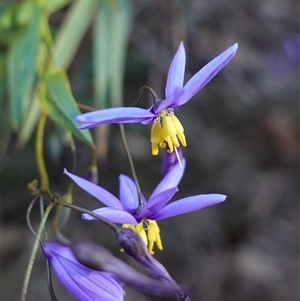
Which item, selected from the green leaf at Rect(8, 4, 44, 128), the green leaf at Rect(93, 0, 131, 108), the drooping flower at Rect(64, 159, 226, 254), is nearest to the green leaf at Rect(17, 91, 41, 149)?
the green leaf at Rect(8, 4, 44, 128)

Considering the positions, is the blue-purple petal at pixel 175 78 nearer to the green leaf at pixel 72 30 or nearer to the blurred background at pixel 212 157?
the green leaf at pixel 72 30

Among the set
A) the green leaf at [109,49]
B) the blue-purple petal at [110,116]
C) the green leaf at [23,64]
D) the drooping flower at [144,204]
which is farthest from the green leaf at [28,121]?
the blue-purple petal at [110,116]

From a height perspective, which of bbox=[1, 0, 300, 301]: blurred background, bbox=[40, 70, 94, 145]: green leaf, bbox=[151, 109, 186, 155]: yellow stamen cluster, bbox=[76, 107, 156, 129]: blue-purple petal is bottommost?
bbox=[1, 0, 300, 301]: blurred background

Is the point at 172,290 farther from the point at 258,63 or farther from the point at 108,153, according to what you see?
the point at 258,63

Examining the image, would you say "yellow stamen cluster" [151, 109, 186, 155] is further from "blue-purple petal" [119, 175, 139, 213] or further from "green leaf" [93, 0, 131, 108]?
"green leaf" [93, 0, 131, 108]

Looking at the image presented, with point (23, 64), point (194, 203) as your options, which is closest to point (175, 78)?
point (194, 203)

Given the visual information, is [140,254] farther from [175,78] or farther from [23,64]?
[23,64]

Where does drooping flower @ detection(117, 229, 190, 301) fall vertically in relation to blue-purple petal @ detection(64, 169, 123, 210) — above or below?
below
